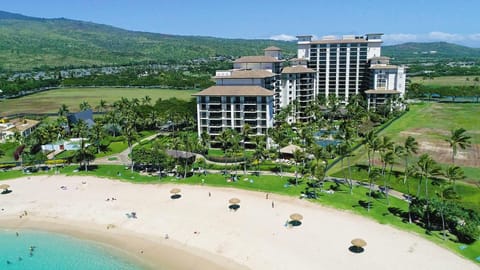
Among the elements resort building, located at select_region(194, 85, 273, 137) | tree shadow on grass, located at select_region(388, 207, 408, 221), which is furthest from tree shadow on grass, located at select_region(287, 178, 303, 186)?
resort building, located at select_region(194, 85, 273, 137)

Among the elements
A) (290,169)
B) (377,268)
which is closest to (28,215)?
(290,169)

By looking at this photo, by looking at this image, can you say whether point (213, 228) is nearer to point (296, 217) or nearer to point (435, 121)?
point (296, 217)

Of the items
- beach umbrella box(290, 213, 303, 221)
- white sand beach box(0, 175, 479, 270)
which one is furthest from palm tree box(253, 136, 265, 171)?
beach umbrella box(290, 213, 303, 221)

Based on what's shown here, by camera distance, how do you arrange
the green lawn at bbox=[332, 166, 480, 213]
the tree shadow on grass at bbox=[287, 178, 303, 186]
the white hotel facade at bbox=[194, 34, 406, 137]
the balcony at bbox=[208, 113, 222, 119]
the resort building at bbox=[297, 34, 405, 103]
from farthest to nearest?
the resort building at bbox=[297, 34, 405, 103] → the balcony at bbox=[208, 113, 222, 119] → the white hotel facade at bbox=[194, 34, 406, 137] → the tree shadow on grass at bbox=[287, 178, 303, 186] → the green lawn at bbox=[332, 166, 480, 213]

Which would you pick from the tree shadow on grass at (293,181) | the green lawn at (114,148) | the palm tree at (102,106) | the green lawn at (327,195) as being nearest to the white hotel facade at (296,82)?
the green lawn at (114,148)

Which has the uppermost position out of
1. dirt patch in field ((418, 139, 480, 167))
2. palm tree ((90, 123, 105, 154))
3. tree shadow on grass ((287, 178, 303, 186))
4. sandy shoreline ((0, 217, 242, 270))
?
Answer: palm tree ((90, 123, 105, 154))

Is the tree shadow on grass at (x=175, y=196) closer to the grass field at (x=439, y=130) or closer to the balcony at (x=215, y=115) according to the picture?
the grass field at (x=439, y=130)

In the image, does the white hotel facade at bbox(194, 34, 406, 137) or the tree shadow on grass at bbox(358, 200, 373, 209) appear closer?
the tree shadow on grass at bbox(358, 200, 373, 209)

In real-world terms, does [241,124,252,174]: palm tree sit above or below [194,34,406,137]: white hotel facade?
below

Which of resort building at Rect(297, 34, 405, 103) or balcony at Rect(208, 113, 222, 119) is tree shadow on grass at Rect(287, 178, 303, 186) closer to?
balcony at Rect(208, 113, 222, 119)

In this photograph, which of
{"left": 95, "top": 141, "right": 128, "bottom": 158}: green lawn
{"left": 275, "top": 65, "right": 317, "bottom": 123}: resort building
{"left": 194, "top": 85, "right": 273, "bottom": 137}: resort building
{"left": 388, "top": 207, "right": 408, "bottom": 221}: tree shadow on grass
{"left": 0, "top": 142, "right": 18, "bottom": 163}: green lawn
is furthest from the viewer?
{"left": 275, "top": 65, "right": 317, "bottom": 123}: resort building
